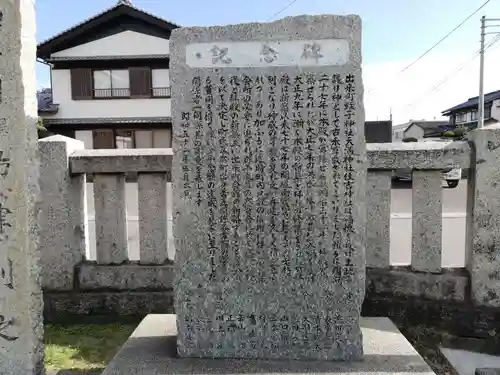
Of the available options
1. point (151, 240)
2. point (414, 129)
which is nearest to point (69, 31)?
point (151, 240)

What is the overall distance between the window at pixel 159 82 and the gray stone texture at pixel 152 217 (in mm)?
16060

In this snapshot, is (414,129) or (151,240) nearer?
(151,240)

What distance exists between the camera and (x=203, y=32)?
2.49 metres

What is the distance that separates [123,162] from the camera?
3381mm

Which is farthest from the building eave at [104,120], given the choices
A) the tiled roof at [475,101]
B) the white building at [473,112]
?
the tiled roof at [475,101]

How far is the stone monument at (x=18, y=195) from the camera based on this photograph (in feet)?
7.06

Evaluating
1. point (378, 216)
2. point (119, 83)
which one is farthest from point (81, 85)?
point (378, 216)

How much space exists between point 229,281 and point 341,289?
642mm

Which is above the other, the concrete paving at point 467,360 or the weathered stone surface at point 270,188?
the weathered stone surface at point 270,188

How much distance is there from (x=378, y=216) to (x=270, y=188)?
1.13 m

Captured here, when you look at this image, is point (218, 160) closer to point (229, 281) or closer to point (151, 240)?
point (229, 281)

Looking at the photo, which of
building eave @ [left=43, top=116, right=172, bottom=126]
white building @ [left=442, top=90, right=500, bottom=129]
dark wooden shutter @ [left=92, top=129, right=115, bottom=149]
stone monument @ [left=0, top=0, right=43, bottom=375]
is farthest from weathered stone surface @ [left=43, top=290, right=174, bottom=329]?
white building @ [left=442, top=90, right=500, bottom=129]

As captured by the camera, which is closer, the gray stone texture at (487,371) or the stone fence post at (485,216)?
the gray stone texture at (487,371)

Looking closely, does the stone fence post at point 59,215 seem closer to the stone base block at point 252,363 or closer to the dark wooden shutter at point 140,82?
the stone base block at point 252,363
